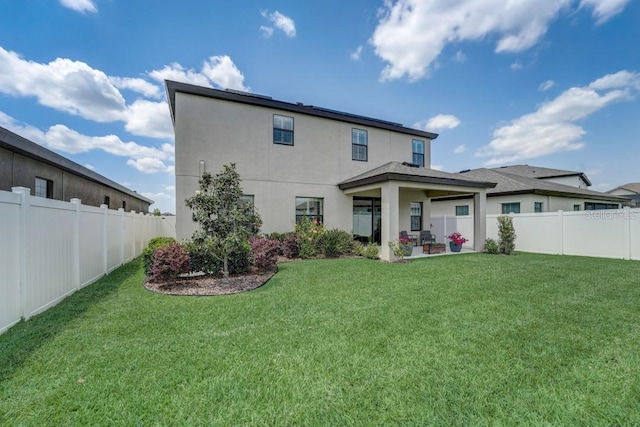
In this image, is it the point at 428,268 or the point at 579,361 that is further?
the point at 428,268

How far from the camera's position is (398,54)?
11617 mm

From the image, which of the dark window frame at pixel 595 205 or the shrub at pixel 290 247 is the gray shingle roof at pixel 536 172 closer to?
the dark window frame at pixel 595 205

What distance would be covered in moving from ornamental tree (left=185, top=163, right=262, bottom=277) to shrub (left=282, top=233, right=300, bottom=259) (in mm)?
3642

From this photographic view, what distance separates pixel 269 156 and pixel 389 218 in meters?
5.65

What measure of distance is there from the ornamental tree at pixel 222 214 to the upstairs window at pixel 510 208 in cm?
1653

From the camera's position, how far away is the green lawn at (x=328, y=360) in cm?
237

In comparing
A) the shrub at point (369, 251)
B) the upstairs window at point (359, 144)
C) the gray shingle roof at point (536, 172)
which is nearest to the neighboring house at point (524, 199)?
the upstairs window at point (359, 144)

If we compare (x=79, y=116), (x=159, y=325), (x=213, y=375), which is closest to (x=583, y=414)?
(x=213, y=375)

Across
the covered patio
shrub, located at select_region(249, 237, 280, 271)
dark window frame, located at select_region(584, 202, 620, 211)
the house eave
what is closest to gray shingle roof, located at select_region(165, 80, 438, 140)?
the covered patio

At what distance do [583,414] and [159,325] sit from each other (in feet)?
17.0

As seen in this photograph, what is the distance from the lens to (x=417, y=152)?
15.5m

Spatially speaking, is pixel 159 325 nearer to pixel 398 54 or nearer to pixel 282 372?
pixel 282 372

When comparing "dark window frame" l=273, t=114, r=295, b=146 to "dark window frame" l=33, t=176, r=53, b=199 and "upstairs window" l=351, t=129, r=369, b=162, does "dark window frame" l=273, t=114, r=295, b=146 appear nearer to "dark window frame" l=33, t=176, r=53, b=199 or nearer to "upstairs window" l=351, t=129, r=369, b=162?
"upstairs window" l=351, t=129, r=369, b=162

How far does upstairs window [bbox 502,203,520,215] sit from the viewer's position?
16516mm
